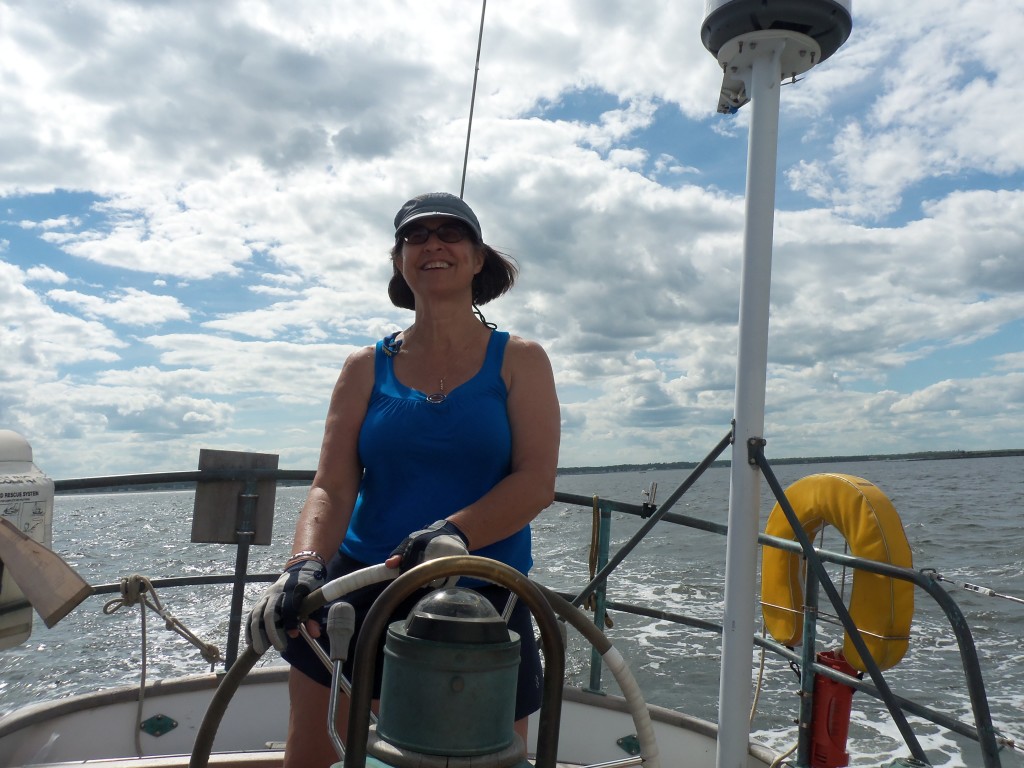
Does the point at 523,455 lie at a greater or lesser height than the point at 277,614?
greater

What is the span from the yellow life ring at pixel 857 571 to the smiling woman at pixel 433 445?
136 cm

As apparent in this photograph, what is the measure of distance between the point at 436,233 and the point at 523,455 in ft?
1.74

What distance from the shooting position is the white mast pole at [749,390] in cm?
211

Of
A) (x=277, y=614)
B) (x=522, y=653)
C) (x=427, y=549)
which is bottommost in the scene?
(x=522, y=653)

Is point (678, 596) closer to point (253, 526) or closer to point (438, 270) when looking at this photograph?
point (253, 526)

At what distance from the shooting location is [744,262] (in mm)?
2135

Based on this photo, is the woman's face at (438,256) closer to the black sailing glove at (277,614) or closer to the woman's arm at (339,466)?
the woman's arm at (339,466)

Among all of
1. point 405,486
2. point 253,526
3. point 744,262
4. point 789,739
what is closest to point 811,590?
point 744,262

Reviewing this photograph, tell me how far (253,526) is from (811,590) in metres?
2.02

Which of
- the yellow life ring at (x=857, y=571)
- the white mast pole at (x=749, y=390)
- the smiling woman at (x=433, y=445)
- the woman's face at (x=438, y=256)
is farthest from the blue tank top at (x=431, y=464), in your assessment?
the yellow life ring at (x=857, y=571)

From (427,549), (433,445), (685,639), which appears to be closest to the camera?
(427,549)

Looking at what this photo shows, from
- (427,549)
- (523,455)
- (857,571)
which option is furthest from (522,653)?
(857,571)

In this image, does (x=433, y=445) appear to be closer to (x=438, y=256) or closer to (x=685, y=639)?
(x=438, y=256)

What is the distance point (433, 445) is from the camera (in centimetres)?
170
